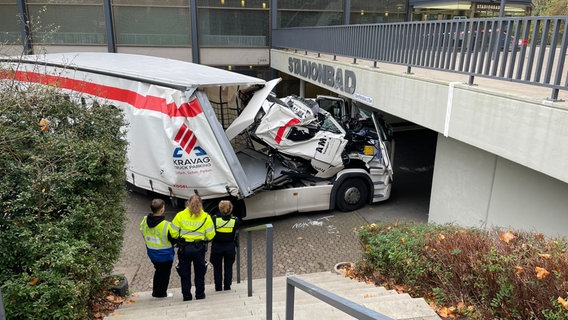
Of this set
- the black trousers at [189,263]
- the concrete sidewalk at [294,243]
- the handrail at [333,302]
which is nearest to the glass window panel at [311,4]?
the concrete sidewalk at [294,243]

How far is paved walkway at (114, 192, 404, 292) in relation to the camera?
770cm

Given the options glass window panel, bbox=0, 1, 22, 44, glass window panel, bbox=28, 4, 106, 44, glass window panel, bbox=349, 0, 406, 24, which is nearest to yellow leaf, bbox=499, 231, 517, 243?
glass window panel, bbox=349, 0, 406, 24

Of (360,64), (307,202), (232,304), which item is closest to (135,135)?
(307,202)

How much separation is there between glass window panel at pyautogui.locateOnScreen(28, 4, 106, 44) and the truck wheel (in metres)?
13.9

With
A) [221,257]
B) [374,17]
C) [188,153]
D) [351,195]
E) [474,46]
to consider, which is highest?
[374,17]

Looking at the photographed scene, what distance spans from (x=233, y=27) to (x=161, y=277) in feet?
52.0

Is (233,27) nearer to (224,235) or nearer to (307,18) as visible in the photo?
(307,18)

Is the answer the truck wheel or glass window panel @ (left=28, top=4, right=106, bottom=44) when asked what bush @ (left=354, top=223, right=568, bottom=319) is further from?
glass window panel @ (left=28, top=4, right=106, bottom=44)

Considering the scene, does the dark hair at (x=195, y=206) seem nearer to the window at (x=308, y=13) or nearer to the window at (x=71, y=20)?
the window at (x=71, y=20)

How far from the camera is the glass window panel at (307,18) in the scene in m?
19.8

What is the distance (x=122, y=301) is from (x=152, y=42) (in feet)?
51.8

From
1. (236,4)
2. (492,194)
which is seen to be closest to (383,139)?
(492,194)

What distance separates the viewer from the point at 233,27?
19.4 metres

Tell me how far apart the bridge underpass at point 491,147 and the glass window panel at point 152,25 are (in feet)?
40.5
